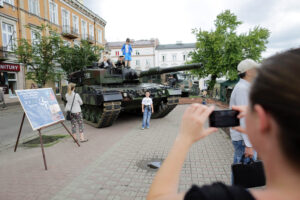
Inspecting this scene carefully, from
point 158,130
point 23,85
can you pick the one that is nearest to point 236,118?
point 158,130

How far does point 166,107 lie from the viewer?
9352 millimetres

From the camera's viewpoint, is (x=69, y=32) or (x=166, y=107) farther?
(x=69, y=32)

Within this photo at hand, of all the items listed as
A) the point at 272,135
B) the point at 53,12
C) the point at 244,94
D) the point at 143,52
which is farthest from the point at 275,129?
the point at 143,52

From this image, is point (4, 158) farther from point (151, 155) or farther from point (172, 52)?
point (172, 52)

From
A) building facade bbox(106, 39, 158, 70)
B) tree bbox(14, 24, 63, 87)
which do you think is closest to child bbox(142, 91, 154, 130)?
tree bbox(14, 24, 63, 87)

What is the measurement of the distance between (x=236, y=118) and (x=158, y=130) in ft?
21.7

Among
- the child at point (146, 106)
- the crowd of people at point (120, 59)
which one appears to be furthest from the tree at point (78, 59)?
the child at point (146, 106)

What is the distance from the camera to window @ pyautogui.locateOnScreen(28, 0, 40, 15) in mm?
20419

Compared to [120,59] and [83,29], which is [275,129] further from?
[83,29]

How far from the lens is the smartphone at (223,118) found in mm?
1073

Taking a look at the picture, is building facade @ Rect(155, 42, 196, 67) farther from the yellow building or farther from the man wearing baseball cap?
the man wearing baseball cap

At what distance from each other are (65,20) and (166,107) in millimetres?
22166

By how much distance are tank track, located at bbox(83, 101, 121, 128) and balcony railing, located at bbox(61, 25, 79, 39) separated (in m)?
18.8

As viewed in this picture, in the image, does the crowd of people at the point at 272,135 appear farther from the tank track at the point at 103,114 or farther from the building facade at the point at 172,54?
the building facade at the point at 172,54
